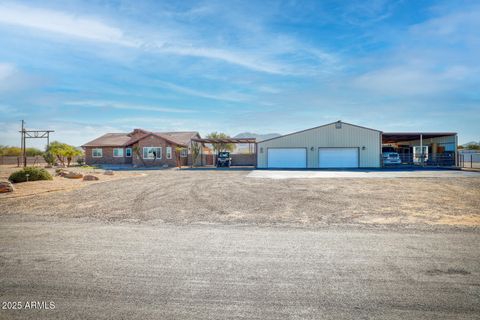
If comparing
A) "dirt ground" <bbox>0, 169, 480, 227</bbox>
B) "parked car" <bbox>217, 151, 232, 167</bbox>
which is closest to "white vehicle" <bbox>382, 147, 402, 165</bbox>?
"parked car" <bbox>217, 151, 232, 167</bbox>

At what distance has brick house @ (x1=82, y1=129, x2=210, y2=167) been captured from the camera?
38281 millimetres

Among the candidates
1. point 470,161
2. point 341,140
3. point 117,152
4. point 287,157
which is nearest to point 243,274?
point 287,157

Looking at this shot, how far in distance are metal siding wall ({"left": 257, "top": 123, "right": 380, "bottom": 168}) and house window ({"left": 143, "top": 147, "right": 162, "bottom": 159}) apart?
1771 cm

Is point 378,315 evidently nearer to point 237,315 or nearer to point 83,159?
Result: point 237,315

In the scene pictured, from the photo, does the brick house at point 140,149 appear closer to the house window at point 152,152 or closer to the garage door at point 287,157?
the house window at point 152,152

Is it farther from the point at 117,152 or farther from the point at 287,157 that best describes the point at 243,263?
the point at 117,152

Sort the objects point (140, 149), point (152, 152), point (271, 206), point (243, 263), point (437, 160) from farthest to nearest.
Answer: point (140, 149), point (152, 152), point (437, 160), point (271, 206), point (243, 263)

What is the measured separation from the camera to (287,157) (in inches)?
1288

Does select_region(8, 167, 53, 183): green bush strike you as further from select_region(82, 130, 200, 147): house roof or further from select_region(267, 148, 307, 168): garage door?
select_region(267, 148, 307, 168): garage door

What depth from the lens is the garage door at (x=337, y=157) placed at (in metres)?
31.8

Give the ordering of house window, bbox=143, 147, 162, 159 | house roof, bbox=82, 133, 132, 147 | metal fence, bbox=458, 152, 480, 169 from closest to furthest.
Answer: metal fence, bbox=458, 152, 480, 169
house window, bbox=143, 147, 162, 159
house roof, bbox=82, 133, 132, 147

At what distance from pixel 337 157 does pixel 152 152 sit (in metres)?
24.2

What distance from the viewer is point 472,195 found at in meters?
11.6

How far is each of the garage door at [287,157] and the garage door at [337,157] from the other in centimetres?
193
